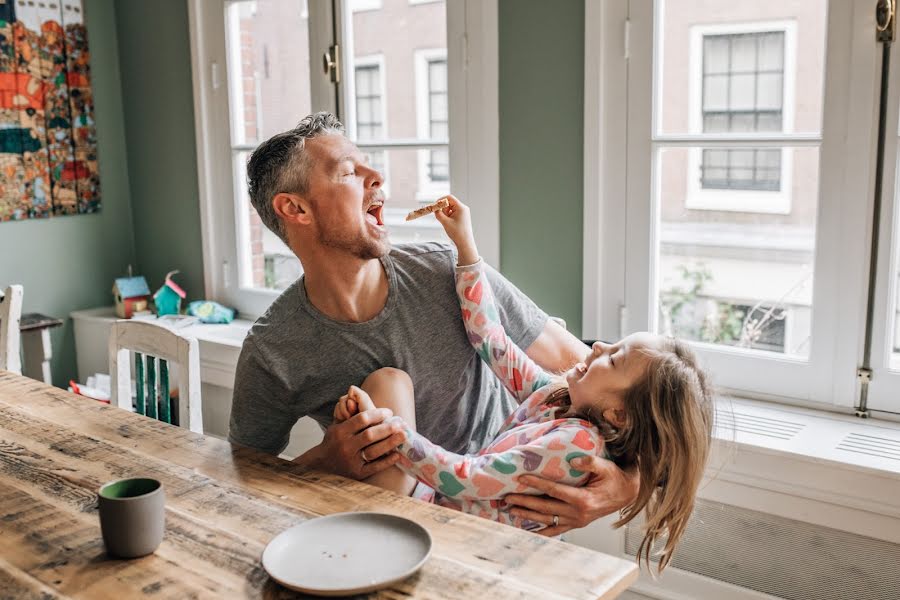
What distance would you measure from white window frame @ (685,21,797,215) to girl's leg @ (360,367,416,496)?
3.59 feet

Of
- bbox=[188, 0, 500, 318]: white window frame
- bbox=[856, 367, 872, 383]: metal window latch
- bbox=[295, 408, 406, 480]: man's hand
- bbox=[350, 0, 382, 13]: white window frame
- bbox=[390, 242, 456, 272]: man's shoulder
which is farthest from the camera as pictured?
bbox=[350, 0, 382, 13]: white window frame

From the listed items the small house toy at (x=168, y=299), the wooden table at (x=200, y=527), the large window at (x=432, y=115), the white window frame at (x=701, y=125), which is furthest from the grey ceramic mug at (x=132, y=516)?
the small house toy at (x=168, y=299)

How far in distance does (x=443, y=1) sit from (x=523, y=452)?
1.73 m

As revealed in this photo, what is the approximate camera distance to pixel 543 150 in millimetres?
2607

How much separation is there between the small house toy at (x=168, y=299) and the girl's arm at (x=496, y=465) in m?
2.25

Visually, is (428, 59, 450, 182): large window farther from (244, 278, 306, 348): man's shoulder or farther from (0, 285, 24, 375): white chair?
(0, 285, 24, 375): white chair

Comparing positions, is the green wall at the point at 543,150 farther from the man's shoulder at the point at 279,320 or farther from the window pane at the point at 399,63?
the man's shoulder at the point at 279,320

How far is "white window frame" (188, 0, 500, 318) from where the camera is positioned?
2697 mm

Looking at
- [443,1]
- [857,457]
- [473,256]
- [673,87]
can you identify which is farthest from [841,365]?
[443,1]

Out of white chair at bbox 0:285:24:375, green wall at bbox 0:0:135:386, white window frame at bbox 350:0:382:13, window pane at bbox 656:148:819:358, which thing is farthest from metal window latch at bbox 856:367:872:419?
green wall at bbox 0:0:135:386

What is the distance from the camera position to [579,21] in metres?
2.48

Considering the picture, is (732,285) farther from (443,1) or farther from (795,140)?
(443,1)

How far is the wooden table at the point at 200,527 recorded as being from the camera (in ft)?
3.81

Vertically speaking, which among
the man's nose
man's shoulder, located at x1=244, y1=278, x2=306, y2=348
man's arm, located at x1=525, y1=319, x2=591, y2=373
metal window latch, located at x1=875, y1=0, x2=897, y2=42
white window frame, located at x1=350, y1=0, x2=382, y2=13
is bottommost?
man's arm, located at x1=525, y1=319, x2=591, y2=373
